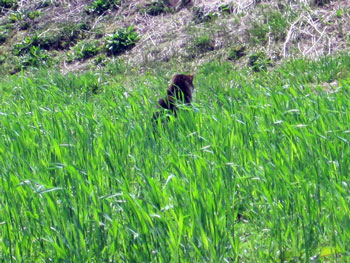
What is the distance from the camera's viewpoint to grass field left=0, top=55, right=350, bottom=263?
248 cm

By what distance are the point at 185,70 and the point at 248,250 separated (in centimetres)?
456

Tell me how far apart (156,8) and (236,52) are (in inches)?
81.4

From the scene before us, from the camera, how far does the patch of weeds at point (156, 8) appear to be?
862 centimetres

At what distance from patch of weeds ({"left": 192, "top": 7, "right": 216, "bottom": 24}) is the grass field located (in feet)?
13.2

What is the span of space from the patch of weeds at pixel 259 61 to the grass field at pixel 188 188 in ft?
8.05

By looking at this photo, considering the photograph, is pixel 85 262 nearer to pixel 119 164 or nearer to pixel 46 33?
pixel 119 164

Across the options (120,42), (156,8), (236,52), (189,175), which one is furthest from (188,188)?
(156,8)

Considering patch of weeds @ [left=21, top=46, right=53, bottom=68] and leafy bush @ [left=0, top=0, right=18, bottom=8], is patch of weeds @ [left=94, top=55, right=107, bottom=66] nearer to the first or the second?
patch of weeds @ [left=21, top=46, right=53, bottom=68]

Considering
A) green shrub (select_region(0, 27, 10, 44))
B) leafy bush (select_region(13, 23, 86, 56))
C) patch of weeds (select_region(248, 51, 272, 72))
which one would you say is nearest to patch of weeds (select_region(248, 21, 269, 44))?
patch of weeds (select_region(248, 51, 272, 72))

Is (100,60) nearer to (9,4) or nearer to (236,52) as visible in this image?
(236,52)

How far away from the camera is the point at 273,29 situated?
702cm

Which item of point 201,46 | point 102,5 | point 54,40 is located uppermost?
point 102,5

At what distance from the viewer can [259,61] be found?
6598 mm

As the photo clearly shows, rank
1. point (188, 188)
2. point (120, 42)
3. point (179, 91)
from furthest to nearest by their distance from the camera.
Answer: point (120, 42)
point (179, 91)
point (188, 188)
